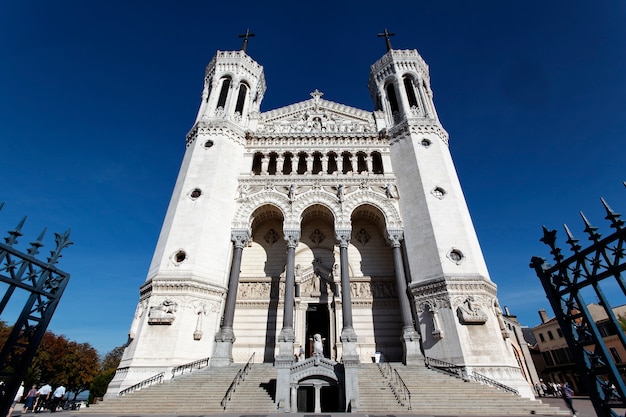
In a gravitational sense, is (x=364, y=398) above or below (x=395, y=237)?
below

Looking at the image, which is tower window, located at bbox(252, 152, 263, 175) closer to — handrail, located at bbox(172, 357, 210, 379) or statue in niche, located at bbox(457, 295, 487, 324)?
handrail, located at bbox(172, 357, 210, 379)

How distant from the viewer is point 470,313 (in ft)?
48.3

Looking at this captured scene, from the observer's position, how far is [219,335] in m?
15.7

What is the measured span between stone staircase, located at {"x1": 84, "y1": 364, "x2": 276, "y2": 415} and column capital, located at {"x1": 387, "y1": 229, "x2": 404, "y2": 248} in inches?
367

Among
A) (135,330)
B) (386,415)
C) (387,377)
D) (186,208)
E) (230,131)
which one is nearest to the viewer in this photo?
(386,415)

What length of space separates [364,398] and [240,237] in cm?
1072

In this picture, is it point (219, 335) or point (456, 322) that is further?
point (219, 335)

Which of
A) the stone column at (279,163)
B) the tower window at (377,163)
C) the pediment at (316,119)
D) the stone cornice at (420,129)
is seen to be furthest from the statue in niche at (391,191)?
the stone column at (279,163)

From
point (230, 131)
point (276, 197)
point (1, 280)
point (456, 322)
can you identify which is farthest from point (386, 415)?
point (230, 131)

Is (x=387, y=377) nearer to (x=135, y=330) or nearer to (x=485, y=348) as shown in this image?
(x=485, y=348)

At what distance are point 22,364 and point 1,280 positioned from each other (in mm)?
1441

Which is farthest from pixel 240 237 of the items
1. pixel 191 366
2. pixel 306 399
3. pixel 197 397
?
pixel 306 399

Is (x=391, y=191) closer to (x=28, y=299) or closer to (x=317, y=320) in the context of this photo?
(x=317, y=320)

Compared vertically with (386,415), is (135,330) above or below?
above
